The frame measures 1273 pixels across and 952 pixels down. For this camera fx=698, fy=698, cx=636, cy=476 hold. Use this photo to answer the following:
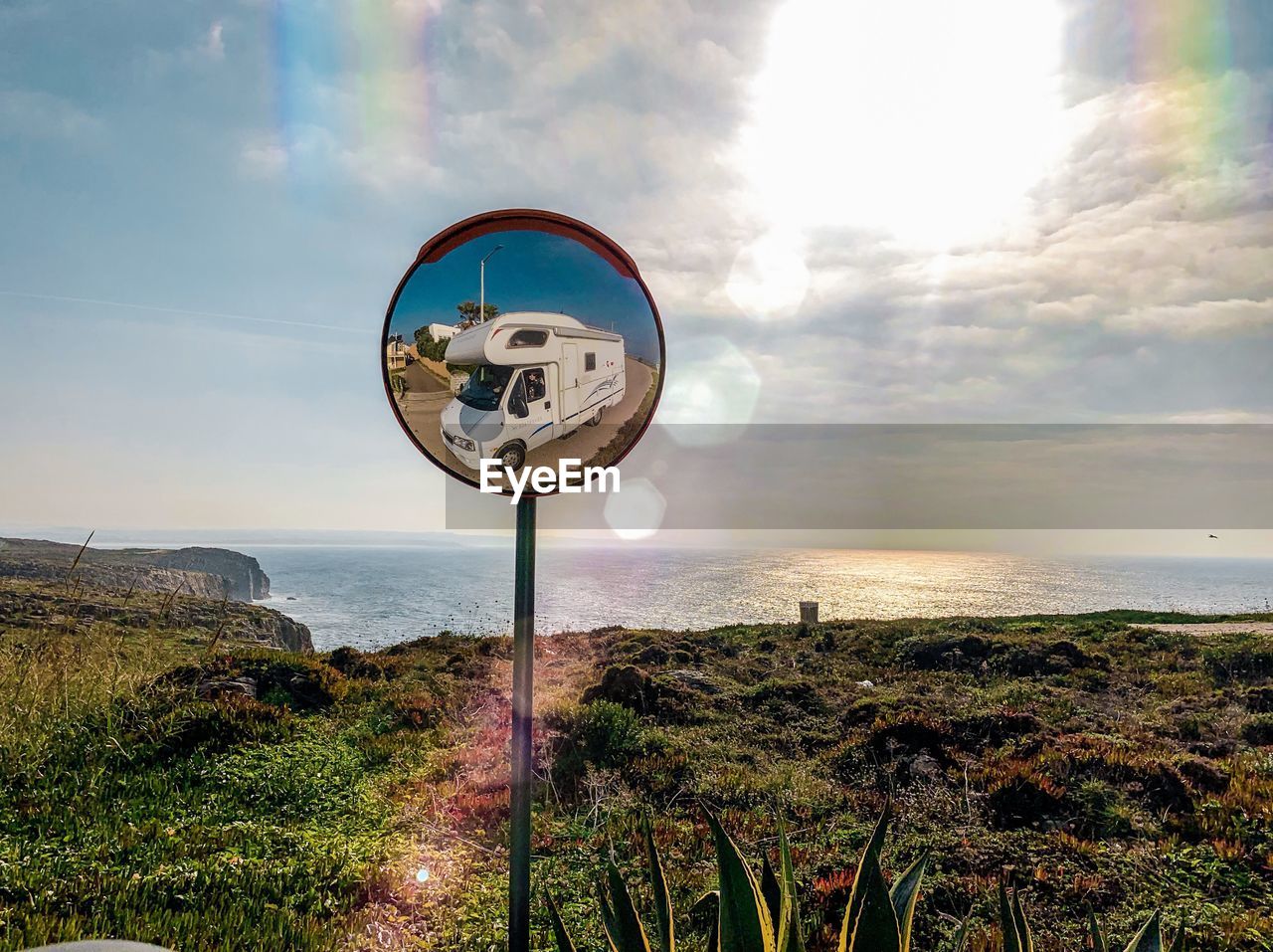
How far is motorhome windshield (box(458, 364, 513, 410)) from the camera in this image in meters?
2.12

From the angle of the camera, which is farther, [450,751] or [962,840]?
[450,751]

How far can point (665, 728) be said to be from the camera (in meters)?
7.41

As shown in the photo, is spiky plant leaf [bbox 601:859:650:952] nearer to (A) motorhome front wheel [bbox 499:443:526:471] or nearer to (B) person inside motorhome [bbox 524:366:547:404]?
(A) motorhome front wheel [bbox 499:443:526:471]

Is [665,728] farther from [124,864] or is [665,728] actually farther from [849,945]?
[849,945]

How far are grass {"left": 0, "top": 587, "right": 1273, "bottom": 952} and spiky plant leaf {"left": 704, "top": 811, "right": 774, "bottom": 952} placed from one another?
1406mm

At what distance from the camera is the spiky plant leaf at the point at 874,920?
163 centimetres

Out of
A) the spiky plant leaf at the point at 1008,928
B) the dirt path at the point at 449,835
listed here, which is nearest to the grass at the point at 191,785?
the dirt path at the point at 449,835

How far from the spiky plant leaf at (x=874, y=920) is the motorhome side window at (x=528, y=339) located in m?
1.62

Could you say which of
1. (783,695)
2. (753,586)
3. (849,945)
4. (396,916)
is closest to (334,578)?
(753,586)

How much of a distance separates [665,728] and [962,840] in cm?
327

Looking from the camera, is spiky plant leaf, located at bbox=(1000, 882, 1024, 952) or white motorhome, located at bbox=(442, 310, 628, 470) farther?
white motorhome, located at bbox=(442, 310, 628, 470)

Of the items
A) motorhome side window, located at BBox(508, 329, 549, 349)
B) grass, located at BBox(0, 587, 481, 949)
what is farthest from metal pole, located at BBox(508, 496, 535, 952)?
grass, located at BBox(0, 587, 481, 949)

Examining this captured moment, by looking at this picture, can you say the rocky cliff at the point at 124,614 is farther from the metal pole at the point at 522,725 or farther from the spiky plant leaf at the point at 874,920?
the spiky plant leaf at the point at 874,920

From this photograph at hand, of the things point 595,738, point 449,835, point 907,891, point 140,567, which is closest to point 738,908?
point 907,891
